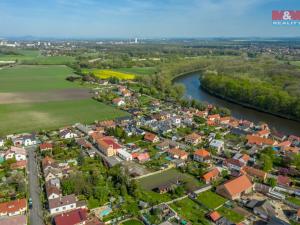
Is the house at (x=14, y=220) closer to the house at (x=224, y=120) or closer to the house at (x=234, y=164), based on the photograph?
the house at (x=234, y=164)

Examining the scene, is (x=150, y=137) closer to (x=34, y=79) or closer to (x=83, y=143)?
(x=83, y=143)

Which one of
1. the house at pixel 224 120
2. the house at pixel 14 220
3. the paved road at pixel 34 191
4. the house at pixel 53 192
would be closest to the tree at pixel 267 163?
the house at pixel 224 120

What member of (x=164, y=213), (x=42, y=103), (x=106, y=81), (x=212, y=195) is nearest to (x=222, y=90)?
(x=106, y=81)

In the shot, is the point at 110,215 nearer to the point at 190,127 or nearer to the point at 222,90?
the point at 190,127

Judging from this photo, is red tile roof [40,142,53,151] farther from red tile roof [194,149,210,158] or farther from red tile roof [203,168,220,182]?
red tile roof [203,168,220,182]

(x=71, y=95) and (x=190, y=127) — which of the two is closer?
(x=190, y=127)


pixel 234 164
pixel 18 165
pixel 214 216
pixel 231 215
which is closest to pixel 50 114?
pixel 18 165

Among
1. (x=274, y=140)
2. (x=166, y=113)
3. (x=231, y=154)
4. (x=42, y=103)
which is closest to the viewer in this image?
(x=231, y=154)
